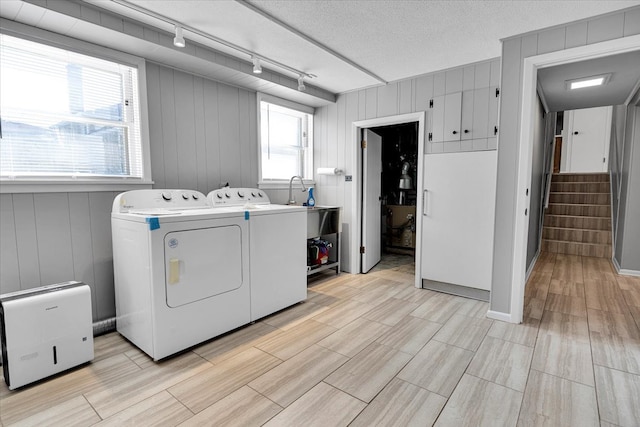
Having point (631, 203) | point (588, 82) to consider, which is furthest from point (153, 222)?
point (631, 203)

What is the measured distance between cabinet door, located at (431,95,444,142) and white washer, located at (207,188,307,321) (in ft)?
5.59

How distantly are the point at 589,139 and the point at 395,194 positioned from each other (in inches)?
206

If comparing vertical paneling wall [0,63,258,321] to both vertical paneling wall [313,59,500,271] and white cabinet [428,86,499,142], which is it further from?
white cabinet [428,86,499,142]

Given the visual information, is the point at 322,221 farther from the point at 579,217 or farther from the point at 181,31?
the point at 579,217

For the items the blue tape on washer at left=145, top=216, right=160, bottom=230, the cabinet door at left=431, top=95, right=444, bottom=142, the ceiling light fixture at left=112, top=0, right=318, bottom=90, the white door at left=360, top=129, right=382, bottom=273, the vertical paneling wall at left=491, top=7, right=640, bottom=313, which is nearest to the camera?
the blue tape on washer at left=145, top=216, right=160, bottom=230

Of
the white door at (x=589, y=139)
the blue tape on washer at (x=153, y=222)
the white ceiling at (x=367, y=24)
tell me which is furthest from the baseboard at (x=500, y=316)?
the white door at (x=589, y=139)

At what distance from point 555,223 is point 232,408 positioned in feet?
20.9

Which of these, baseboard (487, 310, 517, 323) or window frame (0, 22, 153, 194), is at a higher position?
window frame (0, 22, 153, 194)

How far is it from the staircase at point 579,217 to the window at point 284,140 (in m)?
4.66

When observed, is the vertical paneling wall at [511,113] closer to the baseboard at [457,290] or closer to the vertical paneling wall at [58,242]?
the baseboard at [457,290]

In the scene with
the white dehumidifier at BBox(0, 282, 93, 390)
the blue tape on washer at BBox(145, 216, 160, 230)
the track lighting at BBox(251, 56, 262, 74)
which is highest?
the track lighting at BBox(251, 56, 262, 74)

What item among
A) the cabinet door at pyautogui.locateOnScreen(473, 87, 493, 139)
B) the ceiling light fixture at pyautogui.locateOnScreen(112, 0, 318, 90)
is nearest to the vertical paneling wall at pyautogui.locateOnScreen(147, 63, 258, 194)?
the ceiling light fixture at pyautogui.locateOnScreen(112, 0, 318, 90)

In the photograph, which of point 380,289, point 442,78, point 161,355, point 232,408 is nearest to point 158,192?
point 161,355

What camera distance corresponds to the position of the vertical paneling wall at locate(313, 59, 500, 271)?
126 inches
